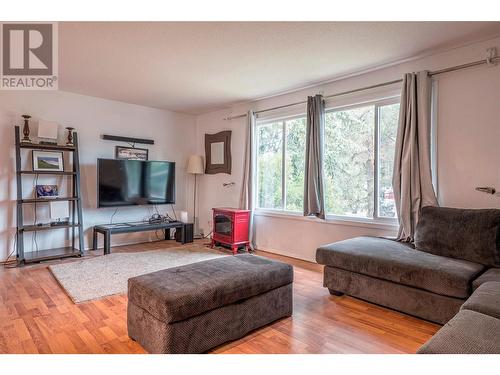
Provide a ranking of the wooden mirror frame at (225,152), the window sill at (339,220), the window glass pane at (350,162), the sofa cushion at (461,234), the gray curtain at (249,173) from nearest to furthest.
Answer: the sofa cushion at (461,234), the window sill at (339,220), the window glass pane at (350,162), the gray curtain at (249,173), the wooden mirror frame at (225,152)

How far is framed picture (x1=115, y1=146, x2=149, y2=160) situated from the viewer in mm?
5008

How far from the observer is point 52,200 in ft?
13.3

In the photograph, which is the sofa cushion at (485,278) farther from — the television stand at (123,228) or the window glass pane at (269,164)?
the television stand at (123,228)

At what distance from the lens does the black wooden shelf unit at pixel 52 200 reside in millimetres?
3820

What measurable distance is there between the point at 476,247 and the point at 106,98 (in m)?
5.10

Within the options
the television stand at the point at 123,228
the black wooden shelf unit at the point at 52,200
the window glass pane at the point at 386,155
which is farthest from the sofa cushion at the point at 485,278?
the black wooden shelf unit at the point at 52,200

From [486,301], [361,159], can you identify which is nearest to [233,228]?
[361,159]

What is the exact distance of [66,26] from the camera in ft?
8.30

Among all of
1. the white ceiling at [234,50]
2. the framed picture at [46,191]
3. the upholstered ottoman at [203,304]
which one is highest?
the white ceiling at [234,50]

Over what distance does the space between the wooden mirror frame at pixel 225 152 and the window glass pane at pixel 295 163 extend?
123cm

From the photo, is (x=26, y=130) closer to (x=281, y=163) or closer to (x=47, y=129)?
(x=47, y=129)
